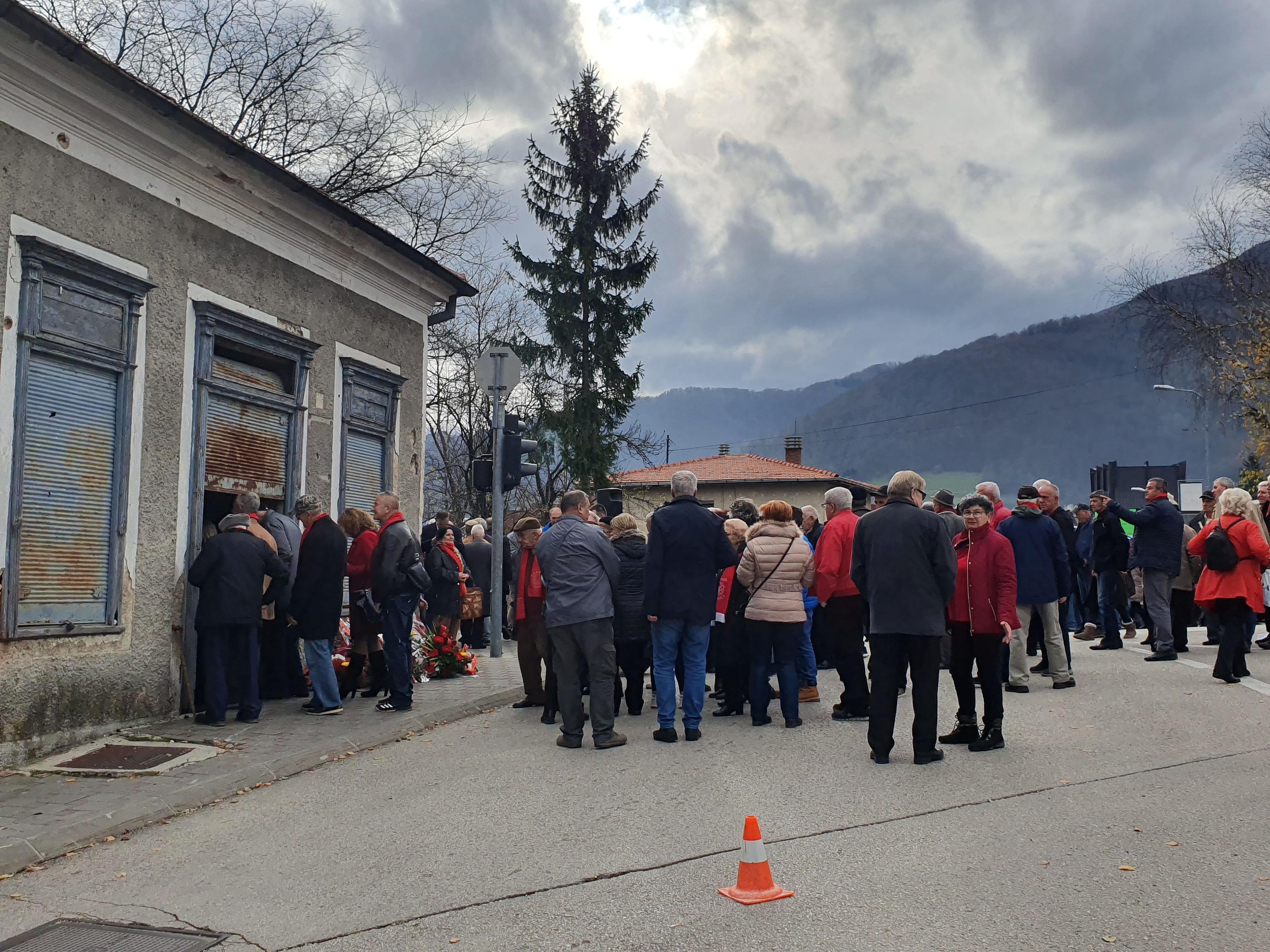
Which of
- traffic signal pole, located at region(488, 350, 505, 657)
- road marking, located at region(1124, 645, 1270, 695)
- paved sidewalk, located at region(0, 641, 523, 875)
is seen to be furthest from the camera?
traffic signal pole, located at region(488, 350, 505, 657)

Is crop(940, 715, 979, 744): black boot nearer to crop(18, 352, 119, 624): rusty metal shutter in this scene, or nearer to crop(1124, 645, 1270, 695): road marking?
crop(1124, 645, 1270, 695): road marking

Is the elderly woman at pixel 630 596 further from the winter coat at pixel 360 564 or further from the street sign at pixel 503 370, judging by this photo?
the street sign at pixel 503 370

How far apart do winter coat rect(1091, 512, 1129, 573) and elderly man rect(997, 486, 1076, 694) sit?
2.94 m

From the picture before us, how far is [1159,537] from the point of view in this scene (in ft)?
40.4

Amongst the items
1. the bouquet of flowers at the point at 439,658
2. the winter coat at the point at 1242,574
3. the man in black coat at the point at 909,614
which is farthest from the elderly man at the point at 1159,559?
the bouquet of flowers at the point at 439,658

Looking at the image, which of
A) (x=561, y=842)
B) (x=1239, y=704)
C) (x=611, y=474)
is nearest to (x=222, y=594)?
(x=561, y=842)

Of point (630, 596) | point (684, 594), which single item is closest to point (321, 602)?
point (630, 596)

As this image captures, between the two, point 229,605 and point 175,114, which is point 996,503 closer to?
point 229,605

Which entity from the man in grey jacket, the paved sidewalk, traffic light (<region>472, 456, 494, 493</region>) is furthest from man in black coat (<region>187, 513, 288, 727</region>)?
traffic light (<region>472, 456, 494, 493</region>)

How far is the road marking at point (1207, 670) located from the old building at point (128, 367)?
9182 mm

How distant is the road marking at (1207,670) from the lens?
32.1 feet

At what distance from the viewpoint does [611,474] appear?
3506 centimetres

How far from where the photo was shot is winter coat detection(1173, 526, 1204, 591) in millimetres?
13000

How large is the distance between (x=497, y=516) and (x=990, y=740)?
7.52m
